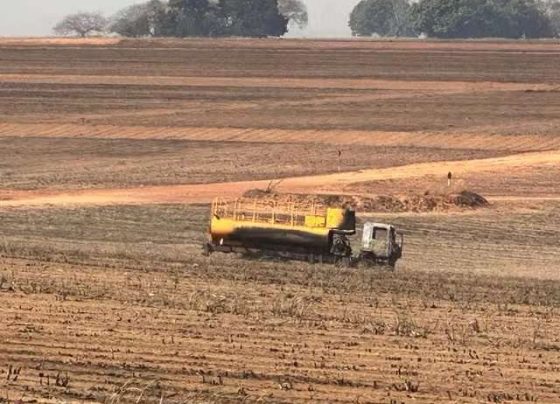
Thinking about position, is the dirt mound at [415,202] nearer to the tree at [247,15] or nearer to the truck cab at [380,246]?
the truck cab at [380,246]

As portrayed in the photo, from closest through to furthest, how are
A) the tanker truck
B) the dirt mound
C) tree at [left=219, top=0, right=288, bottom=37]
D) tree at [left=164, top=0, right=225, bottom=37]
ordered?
the tanker truck < the dirt mound < tree at [left=164, top=0, right=225, bottom=37] < tree at [left=219, top=0, right=288, bottom=37]

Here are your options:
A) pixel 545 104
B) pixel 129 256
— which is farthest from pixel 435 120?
pixel 129 256

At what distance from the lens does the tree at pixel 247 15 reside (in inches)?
7382

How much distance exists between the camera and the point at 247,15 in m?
188

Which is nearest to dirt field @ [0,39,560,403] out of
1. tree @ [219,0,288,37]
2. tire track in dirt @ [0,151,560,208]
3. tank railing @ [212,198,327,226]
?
tire track in dirt @ [0,151,560,208]

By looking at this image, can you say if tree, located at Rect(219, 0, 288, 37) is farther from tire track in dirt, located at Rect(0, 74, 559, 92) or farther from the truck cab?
the truck cab

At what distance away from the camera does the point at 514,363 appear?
637 inches

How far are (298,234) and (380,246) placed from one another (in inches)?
70.3

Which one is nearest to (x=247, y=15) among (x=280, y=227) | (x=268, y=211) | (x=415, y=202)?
(x=415, y=202)

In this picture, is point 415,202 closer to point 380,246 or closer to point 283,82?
point 380,246

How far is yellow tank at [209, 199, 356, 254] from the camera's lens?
1038 inches

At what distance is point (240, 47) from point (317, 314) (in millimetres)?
125538

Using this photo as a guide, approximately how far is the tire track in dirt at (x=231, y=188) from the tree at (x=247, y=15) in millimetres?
143644

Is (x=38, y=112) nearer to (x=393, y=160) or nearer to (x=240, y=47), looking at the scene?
(x=393, y=160)
